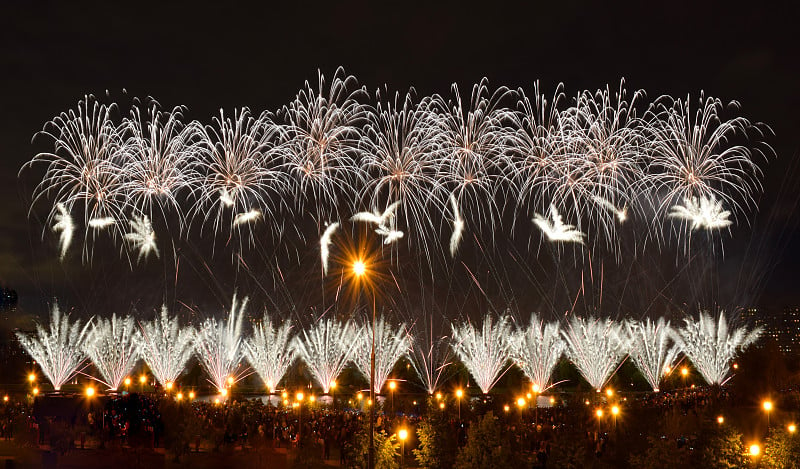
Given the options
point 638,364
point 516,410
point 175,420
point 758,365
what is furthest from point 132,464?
point 638,364

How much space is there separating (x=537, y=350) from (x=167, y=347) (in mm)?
26614

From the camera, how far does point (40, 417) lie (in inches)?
1014

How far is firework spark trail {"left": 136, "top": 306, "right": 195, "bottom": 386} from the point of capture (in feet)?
162

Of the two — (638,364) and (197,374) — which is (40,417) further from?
(638,364)

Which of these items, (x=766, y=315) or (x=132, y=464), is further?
(x=766, y=315)

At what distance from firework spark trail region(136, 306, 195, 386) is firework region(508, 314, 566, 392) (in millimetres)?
23168

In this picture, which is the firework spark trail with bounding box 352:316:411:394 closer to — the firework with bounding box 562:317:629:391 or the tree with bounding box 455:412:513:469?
the firework with bounding box 562:317:629:391

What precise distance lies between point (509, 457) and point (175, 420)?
12503 millimetres

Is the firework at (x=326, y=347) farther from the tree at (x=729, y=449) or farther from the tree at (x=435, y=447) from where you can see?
the tree at (x=729, y=449)

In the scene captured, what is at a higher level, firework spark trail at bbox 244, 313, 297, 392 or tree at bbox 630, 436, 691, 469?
firework spark trail at bbox 244, 313, 297, 392

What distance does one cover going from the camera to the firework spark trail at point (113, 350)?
163 ft

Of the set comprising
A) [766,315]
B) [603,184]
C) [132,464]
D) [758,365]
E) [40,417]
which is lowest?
[132,464]

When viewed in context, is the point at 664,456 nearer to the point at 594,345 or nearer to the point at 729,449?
the point at 729,449

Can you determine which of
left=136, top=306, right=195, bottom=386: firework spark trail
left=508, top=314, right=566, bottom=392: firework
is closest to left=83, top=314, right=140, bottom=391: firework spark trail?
left=136, top=306, right=195, bottom=386: firework spark trail
